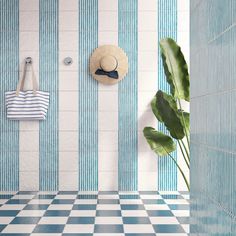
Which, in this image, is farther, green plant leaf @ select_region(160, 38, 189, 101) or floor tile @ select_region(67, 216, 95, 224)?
green plant leaf @ select_region(160, 38, 189, 101)

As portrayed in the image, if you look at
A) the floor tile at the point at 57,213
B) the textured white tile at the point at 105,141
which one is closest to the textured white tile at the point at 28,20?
the textured white tile at the point at 105,141

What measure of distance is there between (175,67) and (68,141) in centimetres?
175

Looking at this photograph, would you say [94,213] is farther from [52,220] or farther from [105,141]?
[105,141]

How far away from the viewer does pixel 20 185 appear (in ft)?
17.6

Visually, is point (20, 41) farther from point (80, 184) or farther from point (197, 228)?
point (197, 228)

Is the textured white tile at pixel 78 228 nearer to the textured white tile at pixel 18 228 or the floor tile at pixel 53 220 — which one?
the floor tile at pixel 53 220

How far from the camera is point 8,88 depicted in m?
5.37

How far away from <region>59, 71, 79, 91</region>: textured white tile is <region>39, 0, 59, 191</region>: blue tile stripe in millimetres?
61

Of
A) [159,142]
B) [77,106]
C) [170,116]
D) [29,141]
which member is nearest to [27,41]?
[77,106]

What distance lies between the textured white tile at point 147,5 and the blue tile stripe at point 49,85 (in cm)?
99

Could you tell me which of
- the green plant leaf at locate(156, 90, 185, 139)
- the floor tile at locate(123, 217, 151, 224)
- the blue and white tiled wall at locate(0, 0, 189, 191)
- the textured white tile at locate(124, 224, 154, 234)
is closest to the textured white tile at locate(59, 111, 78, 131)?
the blue and white tiled wall at locate(0, 0, 189, 191)

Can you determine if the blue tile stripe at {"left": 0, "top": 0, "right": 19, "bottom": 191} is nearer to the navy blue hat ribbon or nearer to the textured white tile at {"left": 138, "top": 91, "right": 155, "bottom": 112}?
the navy blue hat ribbon

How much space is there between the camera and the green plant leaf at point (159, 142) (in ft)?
16.1

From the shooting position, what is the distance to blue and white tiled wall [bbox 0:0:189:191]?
5371mm
